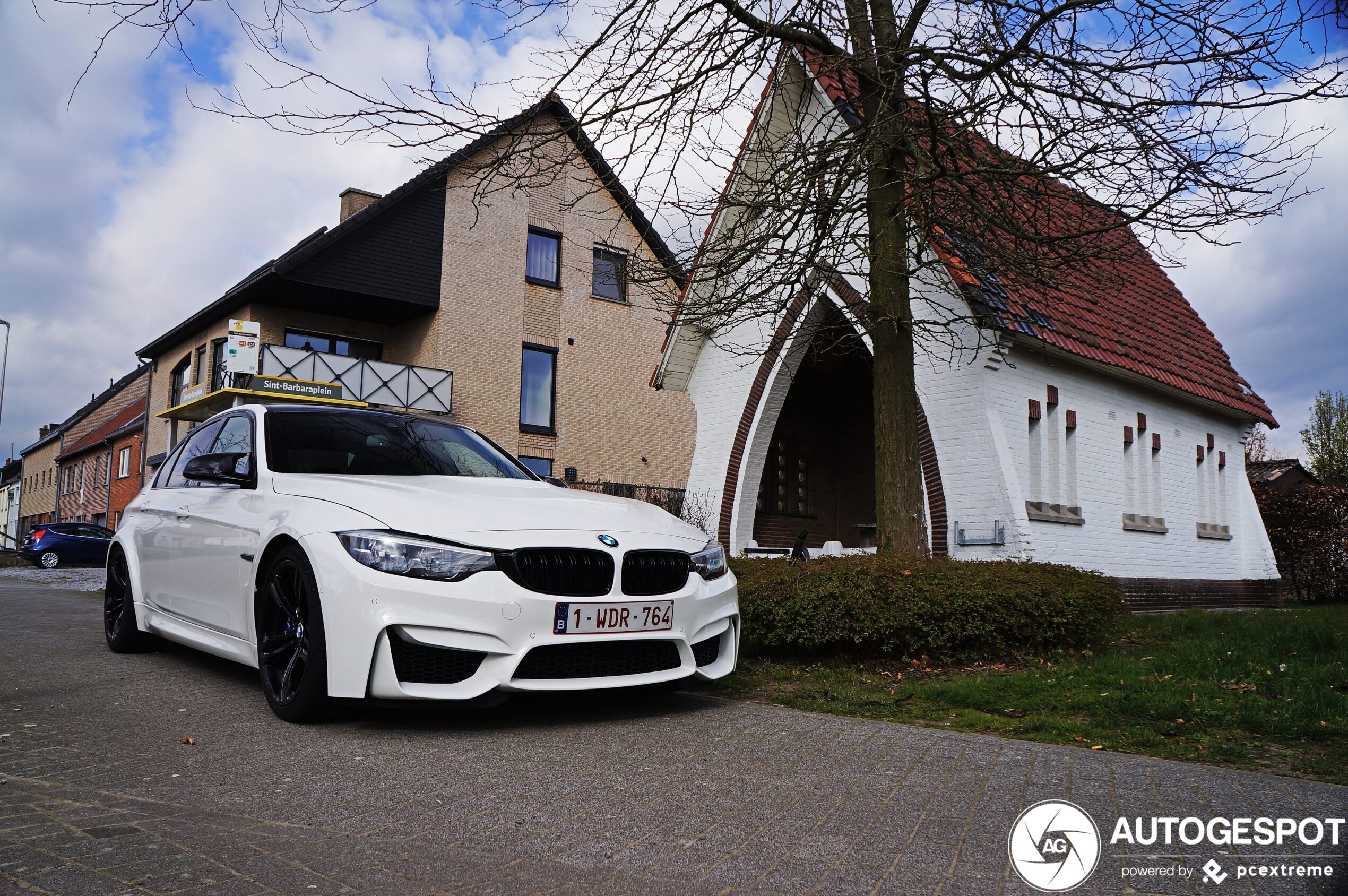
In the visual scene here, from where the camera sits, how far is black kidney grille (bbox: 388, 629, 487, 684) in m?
4.36

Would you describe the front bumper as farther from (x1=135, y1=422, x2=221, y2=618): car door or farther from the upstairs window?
the upstairs window

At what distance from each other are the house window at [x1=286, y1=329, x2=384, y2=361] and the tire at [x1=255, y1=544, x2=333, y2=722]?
2224 cm

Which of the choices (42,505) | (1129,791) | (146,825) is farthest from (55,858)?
(42,505)

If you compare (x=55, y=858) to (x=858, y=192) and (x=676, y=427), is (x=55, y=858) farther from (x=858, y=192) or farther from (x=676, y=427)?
(x=676, y=427)

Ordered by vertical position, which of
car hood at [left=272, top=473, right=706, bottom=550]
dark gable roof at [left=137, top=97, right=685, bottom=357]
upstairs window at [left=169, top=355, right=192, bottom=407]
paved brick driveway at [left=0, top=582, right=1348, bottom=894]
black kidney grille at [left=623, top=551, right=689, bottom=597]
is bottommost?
paved brick driveway at [left=0, top=582, right=1348, bottom=894]

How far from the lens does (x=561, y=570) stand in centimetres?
464

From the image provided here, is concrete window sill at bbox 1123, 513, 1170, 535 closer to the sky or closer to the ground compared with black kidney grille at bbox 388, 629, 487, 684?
closer to the sky

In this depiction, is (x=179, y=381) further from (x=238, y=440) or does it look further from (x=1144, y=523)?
(x=238, y=440)

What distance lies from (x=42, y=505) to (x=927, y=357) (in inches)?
2511

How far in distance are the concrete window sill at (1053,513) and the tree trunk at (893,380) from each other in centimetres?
403

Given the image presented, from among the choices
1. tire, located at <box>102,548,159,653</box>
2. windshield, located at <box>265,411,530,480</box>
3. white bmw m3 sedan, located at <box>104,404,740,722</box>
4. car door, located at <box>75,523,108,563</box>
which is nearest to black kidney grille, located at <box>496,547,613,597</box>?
white bmw m3 sedan, located at <box>104,404,740,722</box>

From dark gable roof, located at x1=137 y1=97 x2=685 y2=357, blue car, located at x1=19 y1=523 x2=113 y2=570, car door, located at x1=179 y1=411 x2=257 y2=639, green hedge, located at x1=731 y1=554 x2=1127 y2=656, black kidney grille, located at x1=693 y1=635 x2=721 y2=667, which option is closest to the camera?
black kidney grille, located at x1=693 y1=635 x2=721 y2=667

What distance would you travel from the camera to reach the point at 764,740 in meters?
4.50

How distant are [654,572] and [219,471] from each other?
2560 millimetres
